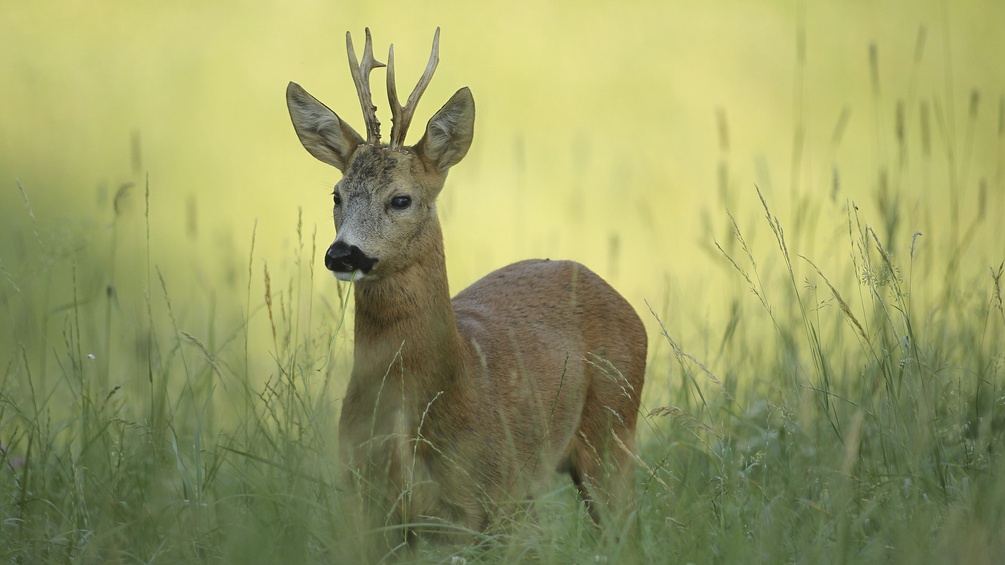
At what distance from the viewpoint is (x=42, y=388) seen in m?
3.99

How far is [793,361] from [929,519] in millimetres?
1029

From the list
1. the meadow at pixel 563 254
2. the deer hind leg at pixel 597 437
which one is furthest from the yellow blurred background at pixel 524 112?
the deer hind leg at pixel 597 437

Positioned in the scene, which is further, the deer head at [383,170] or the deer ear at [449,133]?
the deer ear at [449,133]

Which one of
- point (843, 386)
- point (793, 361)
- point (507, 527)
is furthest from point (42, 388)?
point (843, 386)

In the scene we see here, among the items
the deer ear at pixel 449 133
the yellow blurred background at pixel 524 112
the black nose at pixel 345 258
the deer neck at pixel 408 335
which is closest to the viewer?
the black nose at pixel 345 258

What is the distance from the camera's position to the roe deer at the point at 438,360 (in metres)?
4.00

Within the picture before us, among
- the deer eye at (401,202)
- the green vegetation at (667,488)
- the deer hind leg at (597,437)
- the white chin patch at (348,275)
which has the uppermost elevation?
the deer eye at (401,202)

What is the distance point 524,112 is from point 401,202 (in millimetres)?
8482

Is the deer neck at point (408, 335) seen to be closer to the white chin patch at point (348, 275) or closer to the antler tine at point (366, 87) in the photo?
the white chin patch at point (348, 275)

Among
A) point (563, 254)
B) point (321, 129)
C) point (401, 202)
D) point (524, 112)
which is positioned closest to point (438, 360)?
point (401, 202)

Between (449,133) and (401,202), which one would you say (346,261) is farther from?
(449,133)

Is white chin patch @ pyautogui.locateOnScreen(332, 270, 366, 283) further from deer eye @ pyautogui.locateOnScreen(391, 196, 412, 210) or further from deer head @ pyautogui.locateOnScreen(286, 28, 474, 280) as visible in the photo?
deer eye @ pyautogui.locateOnScreen(391, 196, 412, 210)

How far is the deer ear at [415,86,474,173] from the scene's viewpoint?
4.61 metres

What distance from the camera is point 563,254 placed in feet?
32.0
